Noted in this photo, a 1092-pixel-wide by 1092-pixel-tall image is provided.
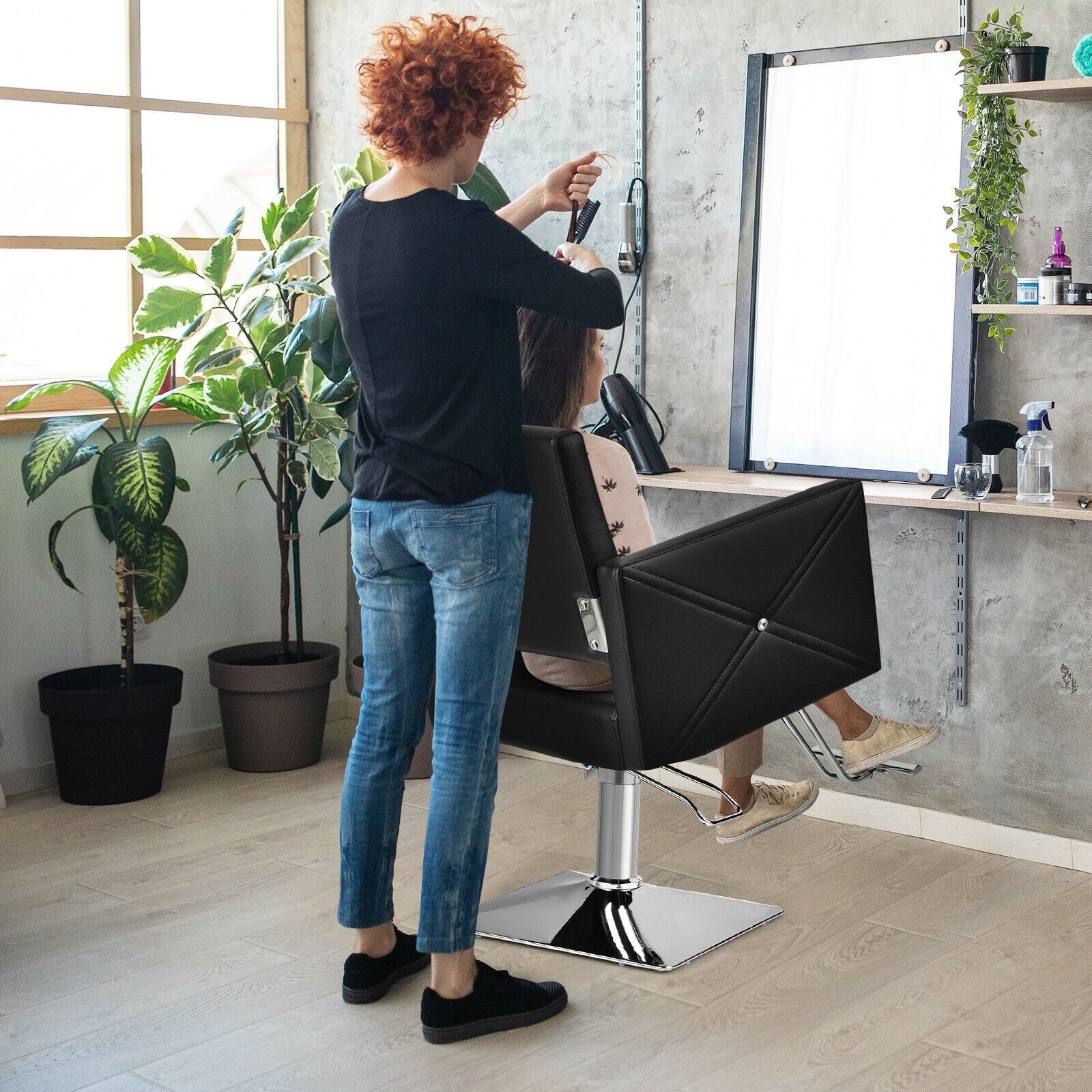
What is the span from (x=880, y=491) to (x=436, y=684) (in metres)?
1.22

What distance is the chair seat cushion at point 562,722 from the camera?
237cm

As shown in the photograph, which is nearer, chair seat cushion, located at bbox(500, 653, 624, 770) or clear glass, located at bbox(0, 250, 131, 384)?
chair seat cushion, located at bbox(500, 653, 624, 770)

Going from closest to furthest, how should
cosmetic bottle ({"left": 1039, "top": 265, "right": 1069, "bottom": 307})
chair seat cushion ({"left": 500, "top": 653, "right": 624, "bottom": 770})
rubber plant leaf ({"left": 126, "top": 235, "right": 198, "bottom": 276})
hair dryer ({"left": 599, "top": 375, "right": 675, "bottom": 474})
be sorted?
chair seat cushion ({"left": 500, "top": 653, "right": 624, "bottom": 770}) < cosmetic bottle ({"left": 1039, "top": 265, "right": 1069, "bottom": 307}) < hair dryer ({"left": 599, "top": 375, "right": 675, "bottom": 474}) < rubber plant leaf ({"left": 126, "top": 235, "right": 198, "bottom": 276})

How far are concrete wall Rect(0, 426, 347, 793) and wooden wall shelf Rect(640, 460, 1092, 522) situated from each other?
4.41 ft

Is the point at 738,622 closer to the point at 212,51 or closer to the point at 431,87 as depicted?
the point at 431,87

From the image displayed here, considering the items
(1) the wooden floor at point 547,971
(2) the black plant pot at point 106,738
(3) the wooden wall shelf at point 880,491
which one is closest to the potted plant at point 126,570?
(2) the black plant pot at point 106,738

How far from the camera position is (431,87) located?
2119mm

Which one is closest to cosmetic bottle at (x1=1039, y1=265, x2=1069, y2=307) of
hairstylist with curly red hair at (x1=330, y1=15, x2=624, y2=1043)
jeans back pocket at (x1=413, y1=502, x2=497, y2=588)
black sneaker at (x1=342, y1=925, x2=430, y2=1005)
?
hairstylist with curly red hair at (x1=330, y1=15, x2=624, y2=1043)

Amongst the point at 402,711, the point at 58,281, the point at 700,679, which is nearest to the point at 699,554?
the point at 700,679

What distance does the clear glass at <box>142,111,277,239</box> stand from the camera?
394cm

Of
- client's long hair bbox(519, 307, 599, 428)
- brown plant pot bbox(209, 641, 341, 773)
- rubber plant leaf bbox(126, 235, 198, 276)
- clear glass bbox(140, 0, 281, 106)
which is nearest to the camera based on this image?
client's long hair bbox(519, 307, 599, 428)

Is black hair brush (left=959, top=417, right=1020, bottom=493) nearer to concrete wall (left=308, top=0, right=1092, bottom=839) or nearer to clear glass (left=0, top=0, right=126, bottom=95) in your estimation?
concrete wall (left=308, top=0, right=1092, bottom=839)

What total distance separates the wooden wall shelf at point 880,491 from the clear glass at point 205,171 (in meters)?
1.61

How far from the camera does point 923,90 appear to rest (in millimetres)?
3031
